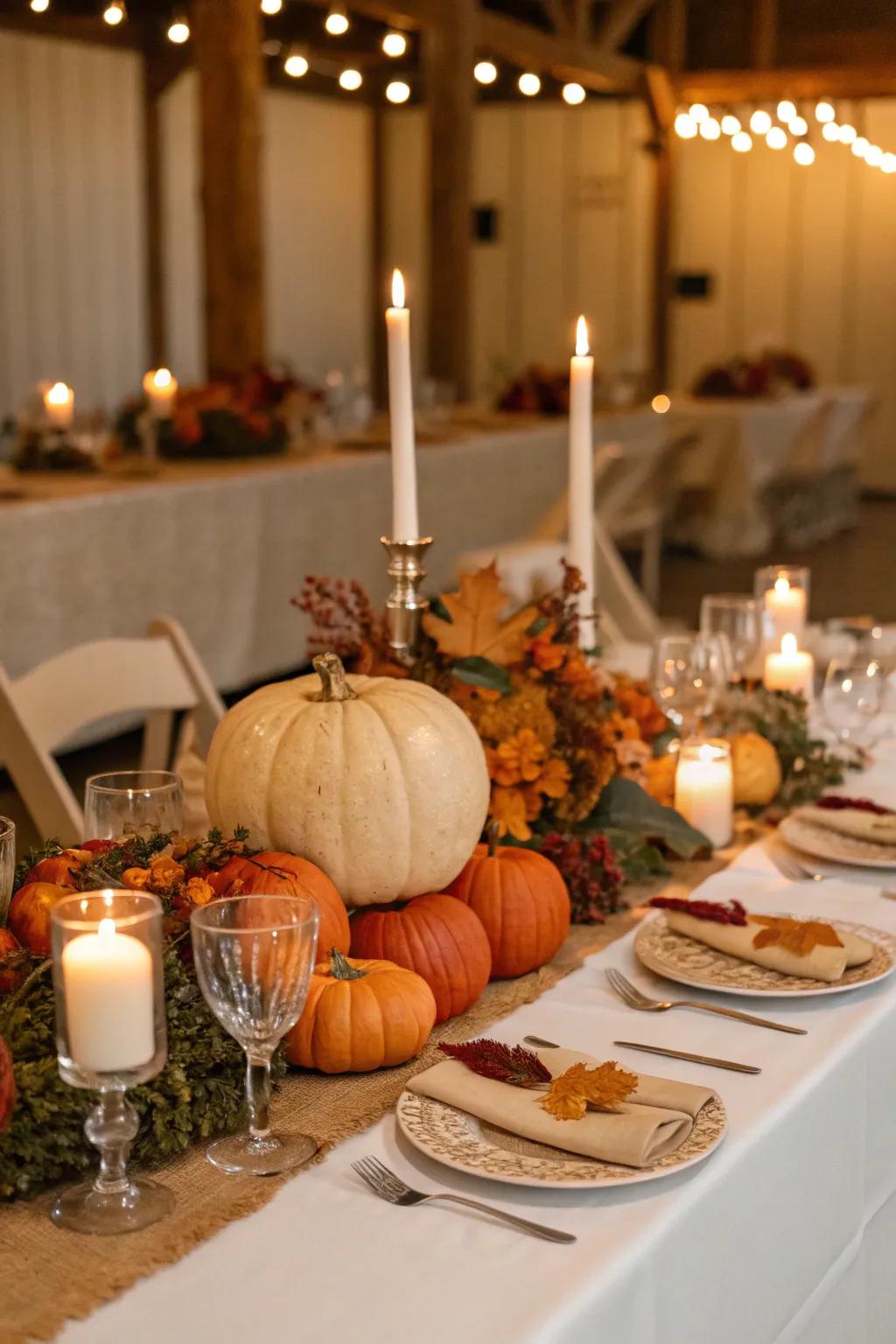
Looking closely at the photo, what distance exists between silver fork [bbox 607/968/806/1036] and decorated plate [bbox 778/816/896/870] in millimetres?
448

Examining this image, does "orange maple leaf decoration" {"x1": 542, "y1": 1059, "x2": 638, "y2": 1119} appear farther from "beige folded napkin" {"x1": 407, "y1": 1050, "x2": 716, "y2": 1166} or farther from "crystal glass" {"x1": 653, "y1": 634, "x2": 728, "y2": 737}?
"crystal glass" {"x1": 653, "y1": 634, "x2": 728, "y2": 737}

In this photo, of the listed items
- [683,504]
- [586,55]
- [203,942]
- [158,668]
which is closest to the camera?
[203,942]

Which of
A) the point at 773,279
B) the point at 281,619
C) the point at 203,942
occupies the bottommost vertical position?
the point at 281,619

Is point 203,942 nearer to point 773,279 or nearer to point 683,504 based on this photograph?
point 683,504

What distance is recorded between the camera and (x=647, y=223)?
44.0 ft

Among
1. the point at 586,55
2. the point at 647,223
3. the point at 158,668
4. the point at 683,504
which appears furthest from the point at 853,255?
the point at 158,668

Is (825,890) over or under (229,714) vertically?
under

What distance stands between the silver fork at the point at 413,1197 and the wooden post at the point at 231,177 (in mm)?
5590

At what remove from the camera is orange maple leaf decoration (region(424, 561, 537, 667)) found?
5.37ft

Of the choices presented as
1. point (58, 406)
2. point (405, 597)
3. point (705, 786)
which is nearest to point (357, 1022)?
point (405, 597)

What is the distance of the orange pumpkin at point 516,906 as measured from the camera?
55.6 inches

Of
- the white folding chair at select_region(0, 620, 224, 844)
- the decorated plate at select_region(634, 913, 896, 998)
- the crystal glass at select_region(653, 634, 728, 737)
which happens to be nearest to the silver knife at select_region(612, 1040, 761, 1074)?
the decorated plate at select_region(634, 913, 896, 998)

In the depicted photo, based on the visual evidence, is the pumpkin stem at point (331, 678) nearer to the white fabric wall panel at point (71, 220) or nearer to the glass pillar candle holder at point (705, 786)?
the glass pillar candle holder at point (705, 786)

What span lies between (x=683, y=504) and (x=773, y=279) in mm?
4271
